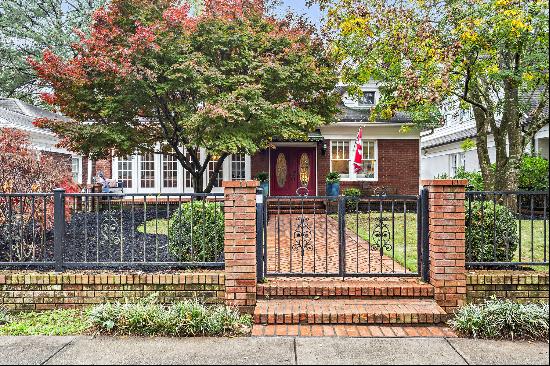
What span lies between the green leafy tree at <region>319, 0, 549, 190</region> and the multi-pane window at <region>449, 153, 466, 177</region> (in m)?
10.2

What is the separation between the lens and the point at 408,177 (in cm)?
1717

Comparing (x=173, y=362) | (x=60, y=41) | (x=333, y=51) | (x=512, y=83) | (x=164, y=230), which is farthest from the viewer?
(x=60, y=41)

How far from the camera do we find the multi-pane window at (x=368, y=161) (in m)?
17.3

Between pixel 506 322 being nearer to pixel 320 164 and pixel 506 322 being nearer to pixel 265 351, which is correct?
pixel 265 351

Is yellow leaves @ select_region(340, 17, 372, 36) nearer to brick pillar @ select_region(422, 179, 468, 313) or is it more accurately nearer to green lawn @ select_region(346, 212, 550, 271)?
green lawn @ select_region(346, 212, 550, 271)

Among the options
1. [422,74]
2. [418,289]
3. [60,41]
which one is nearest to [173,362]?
[418,289]

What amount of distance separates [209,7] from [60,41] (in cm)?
1842

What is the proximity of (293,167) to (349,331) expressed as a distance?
42.3ft

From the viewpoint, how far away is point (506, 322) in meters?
4.61

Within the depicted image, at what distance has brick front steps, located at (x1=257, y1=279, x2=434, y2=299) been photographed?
531cm

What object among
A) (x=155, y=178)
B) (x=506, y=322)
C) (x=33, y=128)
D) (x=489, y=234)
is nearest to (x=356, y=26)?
(x=489, y=234)

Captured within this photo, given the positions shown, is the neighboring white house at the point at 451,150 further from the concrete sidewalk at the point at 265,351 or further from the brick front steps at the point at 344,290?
the concrete sidewalk at the point at 265,351

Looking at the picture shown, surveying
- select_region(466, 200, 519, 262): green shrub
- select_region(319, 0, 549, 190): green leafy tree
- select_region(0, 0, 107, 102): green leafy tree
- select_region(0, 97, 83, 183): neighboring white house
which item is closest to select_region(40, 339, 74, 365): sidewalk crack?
select_region(466, 200, 519, 262): green shrub

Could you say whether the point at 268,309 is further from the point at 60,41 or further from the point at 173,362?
the point at 60,41
